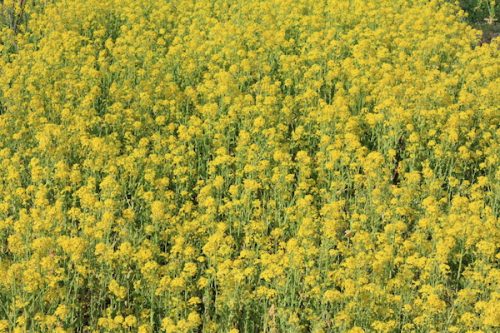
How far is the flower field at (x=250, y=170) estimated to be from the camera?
5.57 meters

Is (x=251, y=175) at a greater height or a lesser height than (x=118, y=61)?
lesser

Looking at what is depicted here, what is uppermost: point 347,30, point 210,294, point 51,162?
point 347,30

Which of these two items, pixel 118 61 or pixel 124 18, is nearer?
pixel 118 61

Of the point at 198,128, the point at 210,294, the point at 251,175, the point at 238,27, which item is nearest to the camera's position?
the point at 210,294

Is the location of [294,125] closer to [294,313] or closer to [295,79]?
[295,79]

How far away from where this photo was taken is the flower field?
5.57 m

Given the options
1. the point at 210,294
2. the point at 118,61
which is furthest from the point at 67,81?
the point at 210,294

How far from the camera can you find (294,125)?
8.52 metres

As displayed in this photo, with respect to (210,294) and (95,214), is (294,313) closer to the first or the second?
(210,294)

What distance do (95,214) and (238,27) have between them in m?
4.57

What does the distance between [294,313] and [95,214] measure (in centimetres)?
206

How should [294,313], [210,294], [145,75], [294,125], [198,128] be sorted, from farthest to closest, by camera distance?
[145,75] → [294,125] → [198,128] → [210,294] → [294,313]

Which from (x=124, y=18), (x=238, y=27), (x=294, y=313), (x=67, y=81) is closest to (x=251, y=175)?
(x=294, y=313)

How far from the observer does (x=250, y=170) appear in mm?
7004
